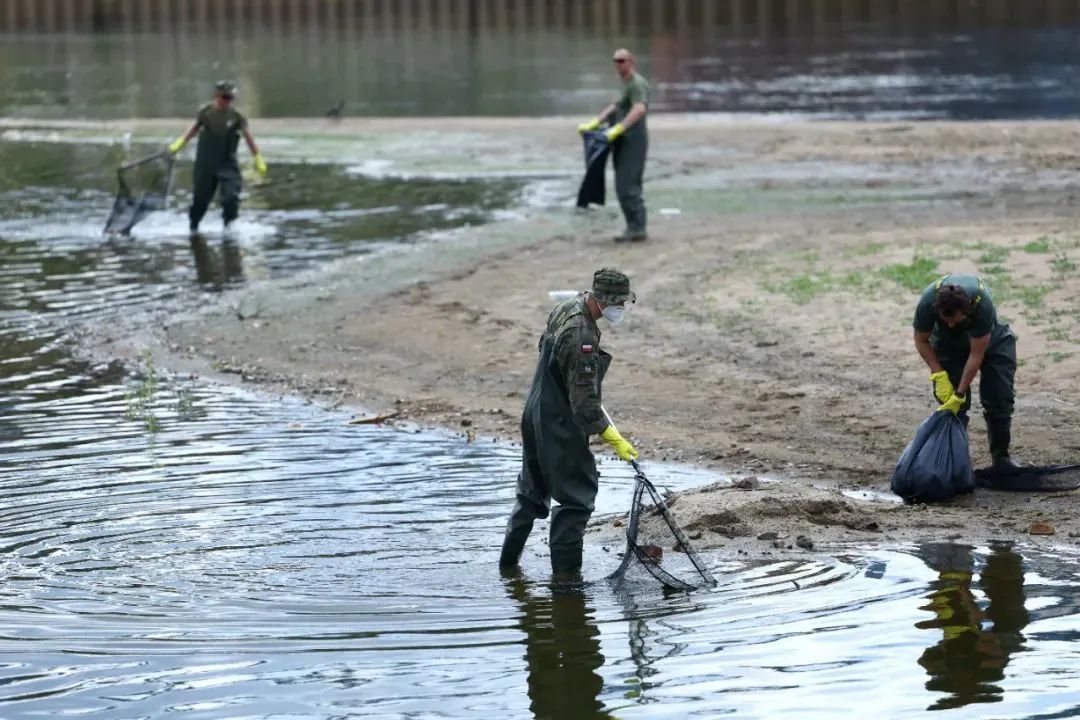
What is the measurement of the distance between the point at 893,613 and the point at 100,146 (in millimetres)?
22312

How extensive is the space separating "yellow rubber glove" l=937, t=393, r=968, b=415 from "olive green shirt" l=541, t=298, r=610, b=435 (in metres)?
2.52

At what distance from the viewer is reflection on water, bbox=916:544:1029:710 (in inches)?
295

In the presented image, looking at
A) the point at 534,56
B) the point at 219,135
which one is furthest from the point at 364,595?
the point at 534,56

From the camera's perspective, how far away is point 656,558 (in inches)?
Answer: 337

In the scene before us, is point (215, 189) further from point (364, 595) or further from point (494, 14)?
point (494, 14)

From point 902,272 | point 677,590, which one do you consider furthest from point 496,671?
point 902,272

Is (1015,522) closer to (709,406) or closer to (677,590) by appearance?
(677,590)

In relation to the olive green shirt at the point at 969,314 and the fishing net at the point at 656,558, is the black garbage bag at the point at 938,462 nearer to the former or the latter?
the olive green shirt at the point at 969,314

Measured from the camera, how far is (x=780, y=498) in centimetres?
969

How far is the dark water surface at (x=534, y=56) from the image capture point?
111 ft

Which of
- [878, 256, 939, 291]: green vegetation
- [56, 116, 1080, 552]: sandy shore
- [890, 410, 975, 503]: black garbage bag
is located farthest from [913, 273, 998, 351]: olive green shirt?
[878, 256, 939, 291]: green vegetation

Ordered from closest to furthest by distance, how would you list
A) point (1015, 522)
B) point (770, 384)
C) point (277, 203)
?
1. point (1015, 522)
2. point (770, 384)
3. point (277, 203)

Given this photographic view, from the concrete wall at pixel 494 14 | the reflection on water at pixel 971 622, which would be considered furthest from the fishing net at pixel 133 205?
the concrete wall at pixel 494 14

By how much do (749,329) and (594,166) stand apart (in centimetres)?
510
